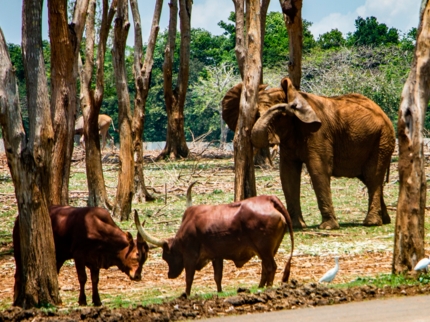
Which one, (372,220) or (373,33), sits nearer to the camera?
(372,220)

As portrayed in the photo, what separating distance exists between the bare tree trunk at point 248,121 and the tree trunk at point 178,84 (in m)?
16.7

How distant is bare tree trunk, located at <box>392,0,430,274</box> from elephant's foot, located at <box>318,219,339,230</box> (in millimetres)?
6500

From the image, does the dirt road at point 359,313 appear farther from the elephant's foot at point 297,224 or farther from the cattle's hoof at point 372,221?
the cattle's hoof at point 372,221

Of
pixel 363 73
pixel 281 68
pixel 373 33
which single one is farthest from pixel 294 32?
pixel 373 33

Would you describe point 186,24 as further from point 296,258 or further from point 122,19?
point 296,258

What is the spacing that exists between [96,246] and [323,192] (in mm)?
8302

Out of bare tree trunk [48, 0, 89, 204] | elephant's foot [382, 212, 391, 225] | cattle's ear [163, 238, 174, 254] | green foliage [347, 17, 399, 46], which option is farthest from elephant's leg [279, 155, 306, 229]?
green foliage [347, 17, 399, 46]

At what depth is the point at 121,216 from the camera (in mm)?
20625

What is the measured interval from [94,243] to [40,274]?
0.74 metres

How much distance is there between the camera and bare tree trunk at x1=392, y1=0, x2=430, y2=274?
11766 millimetres

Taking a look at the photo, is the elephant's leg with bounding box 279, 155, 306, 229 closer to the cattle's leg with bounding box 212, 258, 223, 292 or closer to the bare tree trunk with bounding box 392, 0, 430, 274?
the bare tree trunk with bounding box 392, 0, 430, 274

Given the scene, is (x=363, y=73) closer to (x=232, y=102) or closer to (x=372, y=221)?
(x=232, y=102)

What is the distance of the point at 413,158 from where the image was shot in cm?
1174

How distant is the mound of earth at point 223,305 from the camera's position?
9617 millimetres
